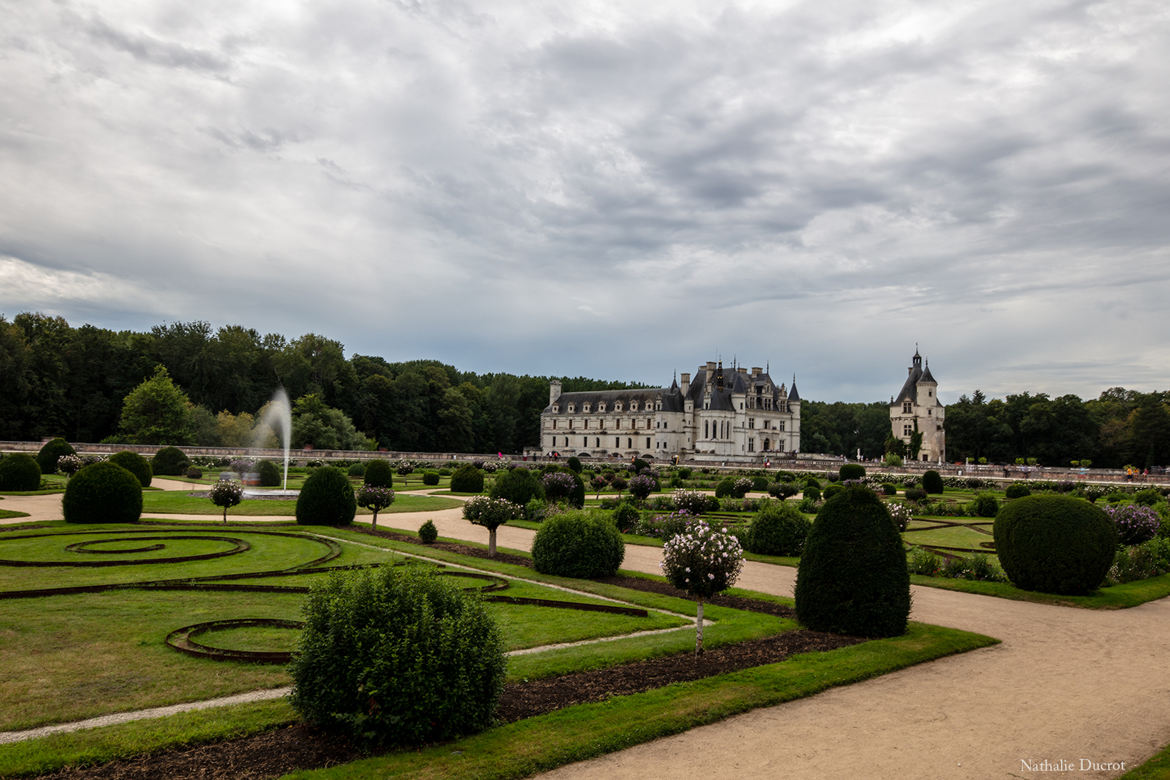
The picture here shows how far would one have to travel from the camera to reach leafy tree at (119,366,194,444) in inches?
2045

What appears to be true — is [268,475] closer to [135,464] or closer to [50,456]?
[135,464]

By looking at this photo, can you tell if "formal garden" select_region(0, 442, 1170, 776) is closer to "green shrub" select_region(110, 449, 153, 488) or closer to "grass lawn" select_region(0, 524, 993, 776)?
"grass lawn" select_region(0, 524, 993, 776)

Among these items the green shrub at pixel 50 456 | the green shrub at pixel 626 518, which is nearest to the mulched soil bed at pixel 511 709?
the green shrub at pixel 626 518

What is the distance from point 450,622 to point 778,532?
46.6 ft

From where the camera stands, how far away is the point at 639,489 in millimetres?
29203

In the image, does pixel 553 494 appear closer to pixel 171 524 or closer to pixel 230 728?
pixel 171 524

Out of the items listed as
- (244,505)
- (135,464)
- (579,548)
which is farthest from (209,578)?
(135,464)

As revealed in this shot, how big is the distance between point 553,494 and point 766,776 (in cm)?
2189

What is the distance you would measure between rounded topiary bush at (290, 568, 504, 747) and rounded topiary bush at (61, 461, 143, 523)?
1614 cm

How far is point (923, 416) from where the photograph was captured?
86625 mm

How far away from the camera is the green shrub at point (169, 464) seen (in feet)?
125

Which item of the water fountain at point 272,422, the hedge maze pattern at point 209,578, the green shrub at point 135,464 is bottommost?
the hedge maze pattern at point 209,578

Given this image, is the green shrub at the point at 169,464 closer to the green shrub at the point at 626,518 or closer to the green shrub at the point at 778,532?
the green shrub at the point at 626,518

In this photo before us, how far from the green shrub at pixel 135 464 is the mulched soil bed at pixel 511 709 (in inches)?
960
